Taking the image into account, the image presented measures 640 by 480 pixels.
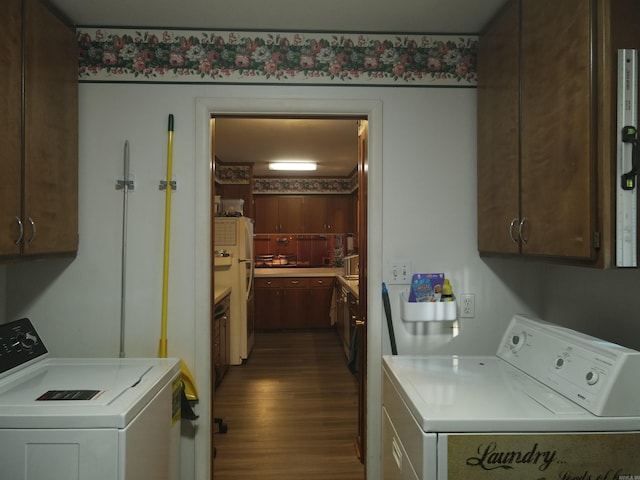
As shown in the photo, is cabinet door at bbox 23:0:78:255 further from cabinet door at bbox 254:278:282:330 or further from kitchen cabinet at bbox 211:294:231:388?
cabinet door at bbox 254:278:282:330

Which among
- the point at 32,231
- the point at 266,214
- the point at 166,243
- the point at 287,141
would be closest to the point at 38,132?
the point at 32,231

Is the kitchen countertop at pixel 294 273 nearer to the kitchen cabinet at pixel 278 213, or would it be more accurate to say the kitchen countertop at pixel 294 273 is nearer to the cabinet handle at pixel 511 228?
the kitchen cabinet at pixel 278 213

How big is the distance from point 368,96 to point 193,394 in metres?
1.67

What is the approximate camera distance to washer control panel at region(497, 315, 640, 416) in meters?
1.18

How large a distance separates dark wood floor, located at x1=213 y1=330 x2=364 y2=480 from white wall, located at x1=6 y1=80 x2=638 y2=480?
2.02 feet

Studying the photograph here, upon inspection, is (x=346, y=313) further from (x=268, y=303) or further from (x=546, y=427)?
(x=546, y=427)

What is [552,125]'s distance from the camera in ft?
4.59

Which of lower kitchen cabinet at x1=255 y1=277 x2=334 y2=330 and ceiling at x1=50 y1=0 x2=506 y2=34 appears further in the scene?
lower kitchen cabinet at x1=255 y1=277 x2=334 y2=330

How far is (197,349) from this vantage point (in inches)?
79.5

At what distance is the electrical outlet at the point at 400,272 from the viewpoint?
206cm

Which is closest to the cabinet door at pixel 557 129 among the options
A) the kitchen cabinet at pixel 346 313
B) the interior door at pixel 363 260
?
the interior door at pixel 363 260

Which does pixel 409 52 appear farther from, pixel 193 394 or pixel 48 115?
pixel 193 394

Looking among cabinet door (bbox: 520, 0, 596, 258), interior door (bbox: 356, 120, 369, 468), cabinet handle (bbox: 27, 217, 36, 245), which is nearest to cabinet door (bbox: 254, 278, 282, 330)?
interior door (bbox: 356, 120, 369, 468)

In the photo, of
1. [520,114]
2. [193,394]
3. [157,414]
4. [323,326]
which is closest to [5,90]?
[157,414]
